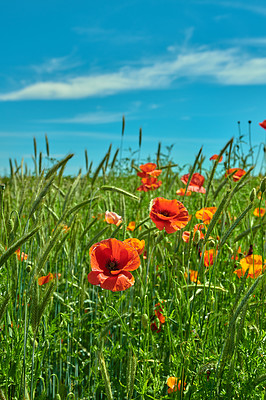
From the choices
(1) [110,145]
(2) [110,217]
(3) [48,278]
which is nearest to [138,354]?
(3) [48,278]

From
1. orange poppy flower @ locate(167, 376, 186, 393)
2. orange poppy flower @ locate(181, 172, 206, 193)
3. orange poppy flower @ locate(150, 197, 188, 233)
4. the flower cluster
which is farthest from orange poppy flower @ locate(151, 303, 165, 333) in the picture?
the flower cluster

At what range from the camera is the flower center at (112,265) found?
1.24m

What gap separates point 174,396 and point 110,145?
3.85ft

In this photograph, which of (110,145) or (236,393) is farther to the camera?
(110,145)

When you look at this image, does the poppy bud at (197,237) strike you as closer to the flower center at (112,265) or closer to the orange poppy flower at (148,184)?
the flower center at (112,265)

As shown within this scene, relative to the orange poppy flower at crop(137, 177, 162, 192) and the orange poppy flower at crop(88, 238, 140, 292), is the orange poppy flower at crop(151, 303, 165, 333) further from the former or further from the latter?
the orange poppy flower at crop(137, 177, 162, 192)

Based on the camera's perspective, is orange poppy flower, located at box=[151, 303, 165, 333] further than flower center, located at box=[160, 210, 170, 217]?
Yes

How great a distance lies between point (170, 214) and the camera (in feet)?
4.63

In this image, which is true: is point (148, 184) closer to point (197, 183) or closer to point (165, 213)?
point (197, 183)

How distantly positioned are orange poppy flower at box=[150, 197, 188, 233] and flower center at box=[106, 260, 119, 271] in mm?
206

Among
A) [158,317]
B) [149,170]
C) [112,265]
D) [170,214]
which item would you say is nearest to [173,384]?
[158,317]

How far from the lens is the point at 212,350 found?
4.27 ft

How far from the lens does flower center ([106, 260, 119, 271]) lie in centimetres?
124

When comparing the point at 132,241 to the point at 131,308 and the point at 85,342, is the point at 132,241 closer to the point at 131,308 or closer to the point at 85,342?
the point at 131,308
